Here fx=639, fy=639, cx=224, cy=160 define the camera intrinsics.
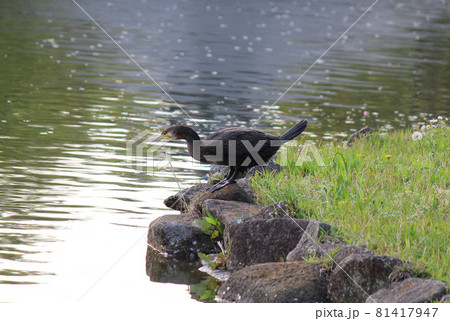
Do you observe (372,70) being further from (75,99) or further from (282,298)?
(282,298)

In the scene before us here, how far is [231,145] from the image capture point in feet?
23.8

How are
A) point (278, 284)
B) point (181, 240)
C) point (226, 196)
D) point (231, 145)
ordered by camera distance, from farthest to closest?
point (226, 196)
point (181, 240)
point (231, 145)
point (278, 284)

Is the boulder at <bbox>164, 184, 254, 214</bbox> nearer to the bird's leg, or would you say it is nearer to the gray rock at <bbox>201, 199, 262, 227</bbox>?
the bird's leg

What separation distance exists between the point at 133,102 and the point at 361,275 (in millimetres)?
12053

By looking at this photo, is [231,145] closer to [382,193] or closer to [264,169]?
[264,169]

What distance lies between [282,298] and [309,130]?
9.09 meters

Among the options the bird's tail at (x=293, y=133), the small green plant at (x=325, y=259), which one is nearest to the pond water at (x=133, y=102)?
the small green plant at (x=325, y=259)

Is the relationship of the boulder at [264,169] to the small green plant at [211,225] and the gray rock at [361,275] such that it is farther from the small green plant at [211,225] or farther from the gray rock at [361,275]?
the gray rock at [361,275]

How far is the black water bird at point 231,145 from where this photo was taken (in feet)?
23.8

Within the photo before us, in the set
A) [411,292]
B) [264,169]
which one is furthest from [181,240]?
[411,292]

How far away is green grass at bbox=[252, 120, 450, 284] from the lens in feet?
19.4

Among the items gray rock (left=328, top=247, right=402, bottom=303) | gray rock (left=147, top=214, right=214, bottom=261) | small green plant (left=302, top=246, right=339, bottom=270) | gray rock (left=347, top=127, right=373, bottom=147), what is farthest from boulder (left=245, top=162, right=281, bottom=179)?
gray rock (left=328, top=247, right=402, bottom=303)

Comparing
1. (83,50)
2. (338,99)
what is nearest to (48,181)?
(338,99)

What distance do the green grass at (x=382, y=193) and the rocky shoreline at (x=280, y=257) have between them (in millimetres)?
228
